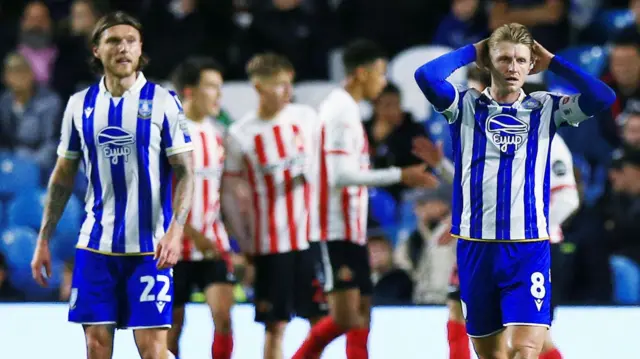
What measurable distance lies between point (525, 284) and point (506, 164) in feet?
1.54

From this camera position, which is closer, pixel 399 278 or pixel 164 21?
pixel 399 278

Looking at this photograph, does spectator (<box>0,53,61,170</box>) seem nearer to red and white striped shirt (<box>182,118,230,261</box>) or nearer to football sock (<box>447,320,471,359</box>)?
red and white striped shirt (<box>182,118,230,261</box>)

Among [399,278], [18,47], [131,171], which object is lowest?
[399,278]

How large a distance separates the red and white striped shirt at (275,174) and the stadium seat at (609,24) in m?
4.86

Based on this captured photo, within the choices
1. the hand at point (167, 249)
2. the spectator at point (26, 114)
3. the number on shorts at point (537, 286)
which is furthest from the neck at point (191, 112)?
the spectator at point (26, 114)

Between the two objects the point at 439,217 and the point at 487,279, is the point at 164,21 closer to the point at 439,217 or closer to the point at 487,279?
the point at 439,217

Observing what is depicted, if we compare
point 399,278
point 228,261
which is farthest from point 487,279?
point 399,278

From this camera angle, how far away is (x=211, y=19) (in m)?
11.2

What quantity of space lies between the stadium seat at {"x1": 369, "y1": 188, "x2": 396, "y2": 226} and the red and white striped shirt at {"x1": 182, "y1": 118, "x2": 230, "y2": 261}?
2616mm

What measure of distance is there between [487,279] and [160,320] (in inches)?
50.5

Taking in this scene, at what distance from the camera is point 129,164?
5.11m

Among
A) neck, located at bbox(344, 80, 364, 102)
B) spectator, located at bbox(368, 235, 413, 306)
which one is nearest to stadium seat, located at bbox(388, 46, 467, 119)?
spectator, located at bbox(368, 235, 413, 306)

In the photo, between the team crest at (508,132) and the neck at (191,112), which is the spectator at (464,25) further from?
the team crest at (508,132)

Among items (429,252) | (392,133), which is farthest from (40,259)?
(392,133)
